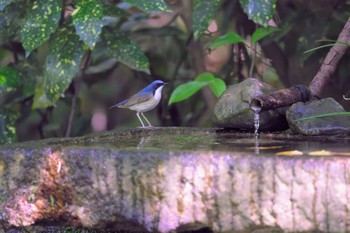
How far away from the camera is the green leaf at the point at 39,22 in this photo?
378 cm

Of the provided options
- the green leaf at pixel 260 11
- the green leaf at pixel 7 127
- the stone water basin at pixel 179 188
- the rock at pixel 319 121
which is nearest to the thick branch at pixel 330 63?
the green leaf at pixel 260 11

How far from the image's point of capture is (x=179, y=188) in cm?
228

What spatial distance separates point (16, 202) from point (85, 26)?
1.38m

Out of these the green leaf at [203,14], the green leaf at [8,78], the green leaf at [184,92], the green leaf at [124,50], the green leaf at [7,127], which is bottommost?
the green leaf at [7,127]

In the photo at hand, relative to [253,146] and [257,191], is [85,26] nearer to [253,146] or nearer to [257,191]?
[253,146]

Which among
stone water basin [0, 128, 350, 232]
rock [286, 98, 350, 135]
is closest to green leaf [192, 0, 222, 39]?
rock [286, 98, 350, 135]

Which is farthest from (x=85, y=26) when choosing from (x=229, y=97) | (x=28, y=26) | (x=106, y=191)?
(x=106, y=191)

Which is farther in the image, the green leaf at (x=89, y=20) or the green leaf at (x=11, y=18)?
the green leaf at (x=11, y=18)

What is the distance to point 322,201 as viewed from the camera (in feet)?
6.99

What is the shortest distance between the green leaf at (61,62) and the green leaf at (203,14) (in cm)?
67

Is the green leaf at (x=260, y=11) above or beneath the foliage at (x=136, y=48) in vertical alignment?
above

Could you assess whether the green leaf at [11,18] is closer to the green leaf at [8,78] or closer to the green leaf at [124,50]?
the green leaf at [8,78]

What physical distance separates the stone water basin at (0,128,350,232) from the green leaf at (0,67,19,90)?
1.73 meters

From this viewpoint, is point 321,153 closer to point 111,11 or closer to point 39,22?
point 39,22
